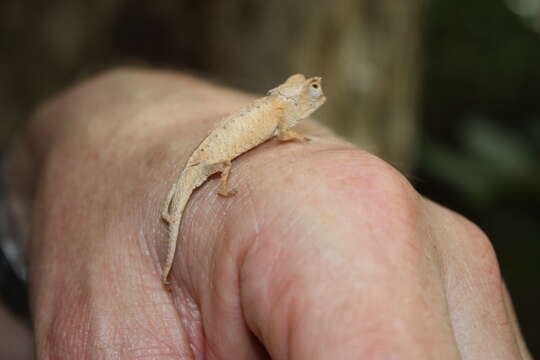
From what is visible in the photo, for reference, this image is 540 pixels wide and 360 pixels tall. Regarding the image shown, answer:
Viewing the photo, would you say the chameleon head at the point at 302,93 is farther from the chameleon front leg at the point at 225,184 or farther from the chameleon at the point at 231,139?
the chameleon front leg at the point at 225,184

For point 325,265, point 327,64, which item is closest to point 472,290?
point 325,265

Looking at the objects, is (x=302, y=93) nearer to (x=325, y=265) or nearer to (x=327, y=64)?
(x=325, y=265)

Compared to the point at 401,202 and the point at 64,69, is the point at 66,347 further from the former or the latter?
the point at 64,69

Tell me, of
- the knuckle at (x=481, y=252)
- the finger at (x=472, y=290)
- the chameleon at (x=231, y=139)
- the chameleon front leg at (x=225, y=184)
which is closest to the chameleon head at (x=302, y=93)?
the chameleon at (x=231, y=139)

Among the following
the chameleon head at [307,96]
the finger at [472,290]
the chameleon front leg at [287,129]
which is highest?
the chameleon head at [307,96]

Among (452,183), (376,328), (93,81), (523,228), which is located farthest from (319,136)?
(523,228)
